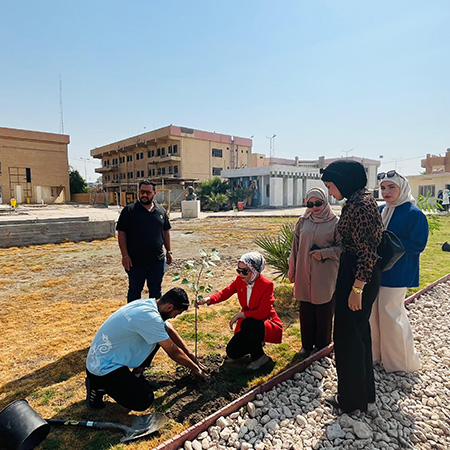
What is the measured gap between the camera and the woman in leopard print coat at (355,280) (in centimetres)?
213

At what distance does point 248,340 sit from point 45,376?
5.75 ft

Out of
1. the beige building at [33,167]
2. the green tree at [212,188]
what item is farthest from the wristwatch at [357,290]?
the beige building at [33,167]

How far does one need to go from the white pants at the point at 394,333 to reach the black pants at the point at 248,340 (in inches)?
40.2

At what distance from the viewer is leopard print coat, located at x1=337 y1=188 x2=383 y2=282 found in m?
2.11

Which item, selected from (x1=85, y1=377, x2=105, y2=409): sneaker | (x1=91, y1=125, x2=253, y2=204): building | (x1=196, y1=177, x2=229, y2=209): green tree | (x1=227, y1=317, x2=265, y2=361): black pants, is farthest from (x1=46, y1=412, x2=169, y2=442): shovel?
(x1=91, y1=125, x2=253, y2=204): building

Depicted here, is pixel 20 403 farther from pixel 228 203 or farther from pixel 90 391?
pixel 228 203

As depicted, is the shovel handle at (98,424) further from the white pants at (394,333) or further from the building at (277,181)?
the building at (277,181)

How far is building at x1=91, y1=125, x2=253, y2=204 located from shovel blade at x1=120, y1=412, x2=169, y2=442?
3222 cm

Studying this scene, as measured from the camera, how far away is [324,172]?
2.42 m

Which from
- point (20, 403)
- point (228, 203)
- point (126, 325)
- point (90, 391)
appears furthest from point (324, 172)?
point (228, 203)

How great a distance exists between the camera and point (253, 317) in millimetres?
2936

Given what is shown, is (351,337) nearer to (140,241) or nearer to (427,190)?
(140,241)

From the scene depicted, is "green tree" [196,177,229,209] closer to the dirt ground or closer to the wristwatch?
the dirt ground

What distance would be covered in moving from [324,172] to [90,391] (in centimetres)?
225
